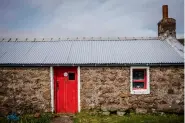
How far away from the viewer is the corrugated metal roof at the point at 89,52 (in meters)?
12.4

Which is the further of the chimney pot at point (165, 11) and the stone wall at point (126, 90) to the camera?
the chimney pot at point (165, 11)

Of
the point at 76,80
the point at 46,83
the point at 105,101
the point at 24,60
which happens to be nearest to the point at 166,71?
the point at 105,101

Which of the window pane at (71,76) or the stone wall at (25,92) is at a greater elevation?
the window pane at (71,76)

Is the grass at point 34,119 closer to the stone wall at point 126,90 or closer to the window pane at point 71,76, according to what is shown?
the stone wall at point 126,90

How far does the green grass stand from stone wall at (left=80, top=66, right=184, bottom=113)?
0.61 meters

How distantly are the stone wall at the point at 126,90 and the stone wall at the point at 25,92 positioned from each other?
2.14 m

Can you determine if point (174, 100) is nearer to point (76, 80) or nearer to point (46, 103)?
point (76, 80)

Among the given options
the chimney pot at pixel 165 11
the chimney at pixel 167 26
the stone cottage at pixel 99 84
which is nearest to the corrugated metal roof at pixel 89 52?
the stone cottage at pixel 99 84

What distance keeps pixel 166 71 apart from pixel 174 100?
1.68 metres

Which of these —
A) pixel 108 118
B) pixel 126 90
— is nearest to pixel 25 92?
pixel 108 118

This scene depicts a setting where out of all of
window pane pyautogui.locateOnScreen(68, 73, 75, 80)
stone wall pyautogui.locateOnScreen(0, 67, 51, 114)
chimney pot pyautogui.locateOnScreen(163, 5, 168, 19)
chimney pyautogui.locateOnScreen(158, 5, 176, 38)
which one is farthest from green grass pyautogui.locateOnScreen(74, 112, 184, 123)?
chimney pot pyautogui.locateOnScreen(163, 5, 168, 19)

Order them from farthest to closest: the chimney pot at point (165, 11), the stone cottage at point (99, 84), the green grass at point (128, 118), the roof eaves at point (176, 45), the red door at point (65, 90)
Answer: the chimney pot at point (165, 11), the roof eaves at point (176, 45), the red door at point (65, 90), the stone cottage at point (99, 84), the green grass at point (128, 118)

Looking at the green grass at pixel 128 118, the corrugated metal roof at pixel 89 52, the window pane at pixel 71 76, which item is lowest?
the green grass at pixel 128 118

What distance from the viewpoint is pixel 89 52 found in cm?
1340
